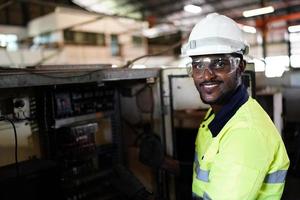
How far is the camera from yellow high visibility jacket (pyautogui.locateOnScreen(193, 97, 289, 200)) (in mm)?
908

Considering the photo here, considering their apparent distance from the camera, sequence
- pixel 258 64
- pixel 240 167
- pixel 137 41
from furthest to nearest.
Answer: pixel 137 41 → pixel 258 64 → pixel 240 167

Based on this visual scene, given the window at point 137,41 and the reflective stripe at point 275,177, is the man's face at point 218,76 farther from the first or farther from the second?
the window at point 137,41

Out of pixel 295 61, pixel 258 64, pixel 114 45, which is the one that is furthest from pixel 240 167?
pixel 114 45

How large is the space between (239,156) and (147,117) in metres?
1.20

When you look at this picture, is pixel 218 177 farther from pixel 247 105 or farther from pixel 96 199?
pixel 96 199

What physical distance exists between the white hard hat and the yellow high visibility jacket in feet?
0.71

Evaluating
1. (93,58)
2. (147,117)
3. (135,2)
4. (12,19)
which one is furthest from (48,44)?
(147,117)

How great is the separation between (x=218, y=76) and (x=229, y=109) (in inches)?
5.1

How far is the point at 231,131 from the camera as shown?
3.23ft

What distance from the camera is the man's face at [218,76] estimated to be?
111 cm

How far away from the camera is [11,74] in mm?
1121

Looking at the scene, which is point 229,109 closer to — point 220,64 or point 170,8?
point 220,64

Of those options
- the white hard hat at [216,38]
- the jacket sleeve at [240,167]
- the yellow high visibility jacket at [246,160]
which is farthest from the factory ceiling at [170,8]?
the jacket sleeve at [240,167]

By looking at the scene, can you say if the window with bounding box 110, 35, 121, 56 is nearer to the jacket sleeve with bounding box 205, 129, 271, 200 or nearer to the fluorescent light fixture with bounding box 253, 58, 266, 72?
the fluorescent light fixture with bounding box 253, 58, 266, 72
